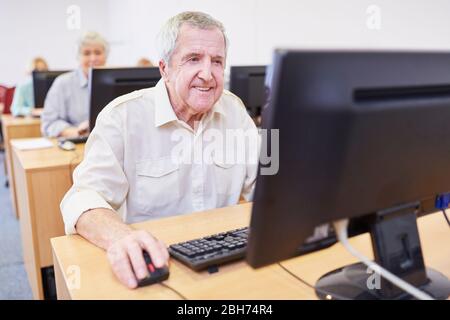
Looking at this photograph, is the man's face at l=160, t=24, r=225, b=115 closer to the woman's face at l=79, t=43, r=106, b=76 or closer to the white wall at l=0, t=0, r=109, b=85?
the woman's face at l=79, t=43, r=106, b=76

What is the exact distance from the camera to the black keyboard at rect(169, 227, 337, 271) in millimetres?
858

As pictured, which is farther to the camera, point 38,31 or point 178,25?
point 38,31

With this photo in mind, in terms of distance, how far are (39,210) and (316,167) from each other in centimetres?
163

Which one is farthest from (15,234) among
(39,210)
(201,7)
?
(201,7)

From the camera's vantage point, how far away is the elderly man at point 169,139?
4.11 feet

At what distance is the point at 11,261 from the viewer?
255cm

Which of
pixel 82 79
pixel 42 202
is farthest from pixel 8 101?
pixel 42 202

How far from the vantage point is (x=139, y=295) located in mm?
770

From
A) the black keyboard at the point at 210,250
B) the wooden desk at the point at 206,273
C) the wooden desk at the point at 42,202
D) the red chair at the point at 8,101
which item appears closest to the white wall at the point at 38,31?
the red chair at the point at 8,101

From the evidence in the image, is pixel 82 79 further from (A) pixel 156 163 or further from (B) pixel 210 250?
(B) pixel 210 250

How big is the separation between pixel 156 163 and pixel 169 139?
86 mm

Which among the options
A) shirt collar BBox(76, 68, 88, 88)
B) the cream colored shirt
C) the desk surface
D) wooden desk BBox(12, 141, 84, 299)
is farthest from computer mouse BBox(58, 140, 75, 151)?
the cream colored shirt

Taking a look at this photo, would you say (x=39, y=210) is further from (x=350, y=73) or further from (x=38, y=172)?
(x=350, y=73)

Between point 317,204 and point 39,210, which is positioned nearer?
point 317,204
